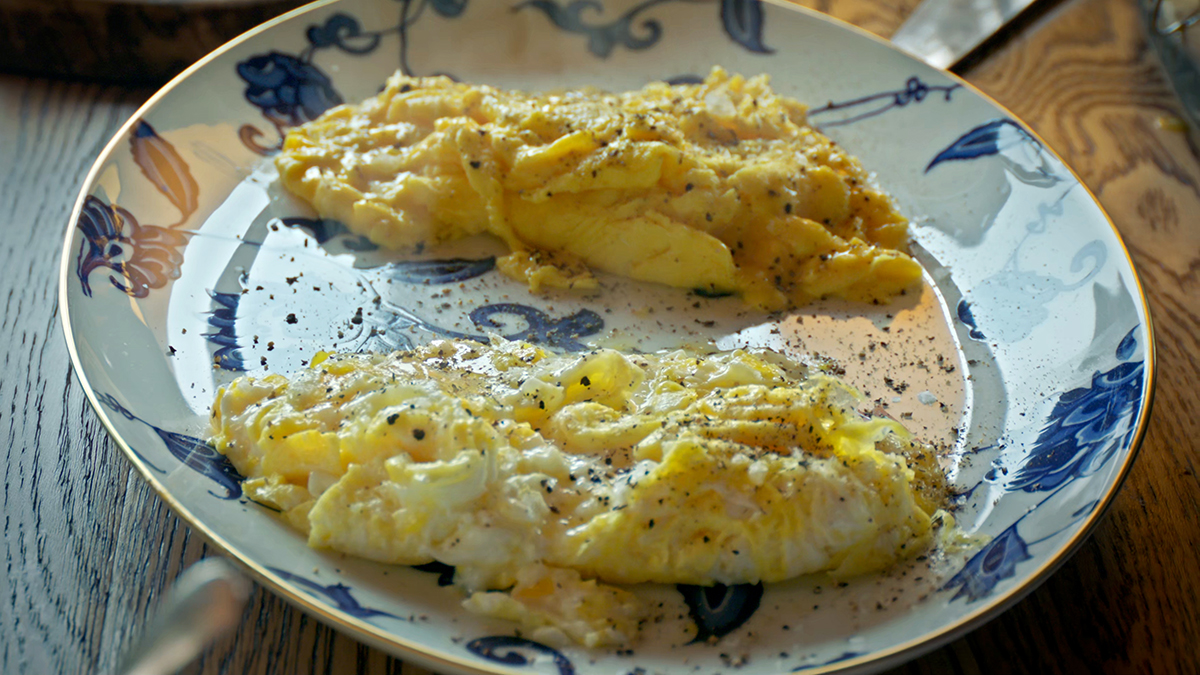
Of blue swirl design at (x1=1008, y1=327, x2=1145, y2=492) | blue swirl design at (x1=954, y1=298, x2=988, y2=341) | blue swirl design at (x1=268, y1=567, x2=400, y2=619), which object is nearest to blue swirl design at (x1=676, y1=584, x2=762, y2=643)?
blue swirl design at (x1=268, y1=567, x2=400, y2=619)

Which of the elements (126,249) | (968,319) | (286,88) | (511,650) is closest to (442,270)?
(126,249)

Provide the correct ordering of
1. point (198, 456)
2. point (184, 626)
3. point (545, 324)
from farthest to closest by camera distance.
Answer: point (545, 324) < point (198, 456) < point (184, 626)

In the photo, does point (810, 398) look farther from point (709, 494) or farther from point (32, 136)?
point (32, 136)

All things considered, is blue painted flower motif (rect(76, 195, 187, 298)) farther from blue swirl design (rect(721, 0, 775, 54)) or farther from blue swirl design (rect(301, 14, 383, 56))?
blue swirl design (rect(721, 0, 775, 54))

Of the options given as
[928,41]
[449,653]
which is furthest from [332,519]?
[928,41]

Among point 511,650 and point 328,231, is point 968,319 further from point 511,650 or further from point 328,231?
point 328,231
